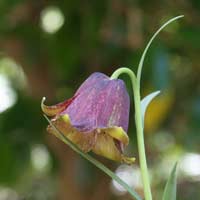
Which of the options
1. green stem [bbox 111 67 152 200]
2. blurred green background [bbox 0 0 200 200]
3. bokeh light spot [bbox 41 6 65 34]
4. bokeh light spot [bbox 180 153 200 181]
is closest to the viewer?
green stem [bbox 111 67 152 200]

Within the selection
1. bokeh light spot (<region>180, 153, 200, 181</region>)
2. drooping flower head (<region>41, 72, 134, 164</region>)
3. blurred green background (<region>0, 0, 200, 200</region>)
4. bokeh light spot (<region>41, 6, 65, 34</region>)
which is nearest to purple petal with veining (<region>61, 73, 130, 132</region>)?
drooping flower head (<region>41, 72, 134, 164</region>)

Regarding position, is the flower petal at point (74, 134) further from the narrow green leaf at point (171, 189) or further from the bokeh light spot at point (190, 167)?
the bokeh light spot at point (190, 167)

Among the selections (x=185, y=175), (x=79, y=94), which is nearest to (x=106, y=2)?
(x=79, y=94)

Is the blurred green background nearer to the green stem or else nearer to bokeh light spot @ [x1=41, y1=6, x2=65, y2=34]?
bokeh light spot @ [x1=41, y1=6, x2=65, y2=34]

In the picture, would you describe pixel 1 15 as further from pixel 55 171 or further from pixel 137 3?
pixel 55 171

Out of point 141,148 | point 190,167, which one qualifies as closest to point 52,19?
point 141,148

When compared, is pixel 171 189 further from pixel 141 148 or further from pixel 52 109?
pixel 52 109
